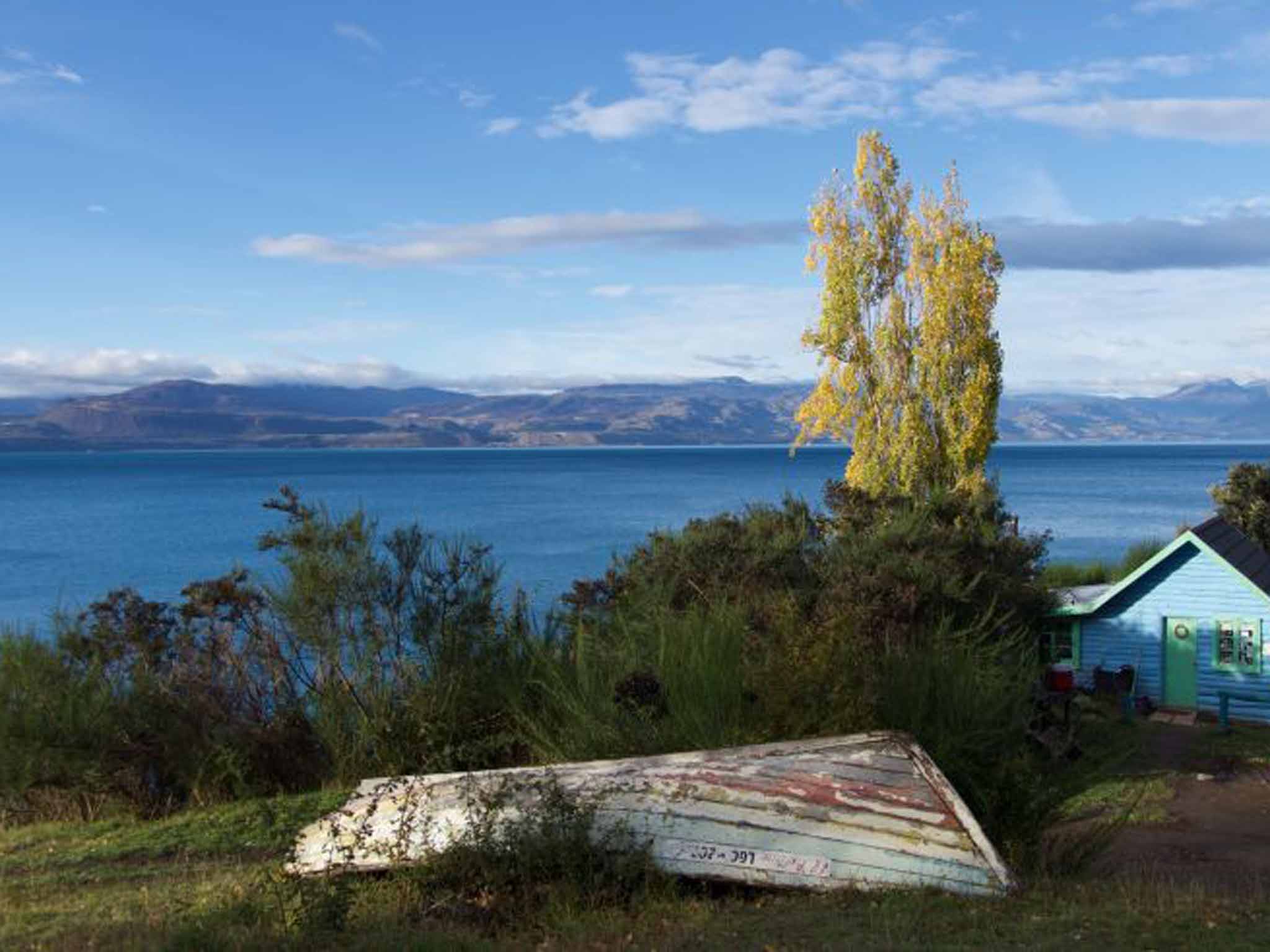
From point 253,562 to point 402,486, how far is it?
76.7 m

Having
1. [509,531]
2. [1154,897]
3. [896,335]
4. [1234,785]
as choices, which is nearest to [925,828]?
[1154,897]

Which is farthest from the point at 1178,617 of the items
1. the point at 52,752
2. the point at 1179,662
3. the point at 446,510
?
the point at 446,510

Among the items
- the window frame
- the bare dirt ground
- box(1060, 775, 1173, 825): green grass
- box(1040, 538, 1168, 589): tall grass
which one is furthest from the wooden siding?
box(1060, 775, 1173, 825): green grass

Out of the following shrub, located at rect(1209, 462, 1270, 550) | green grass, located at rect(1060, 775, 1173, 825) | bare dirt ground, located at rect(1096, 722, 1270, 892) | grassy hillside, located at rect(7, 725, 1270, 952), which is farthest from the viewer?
shrub, located at rect(1209, 462, 1270, 550)

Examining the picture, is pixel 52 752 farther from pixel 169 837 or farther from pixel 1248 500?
pixel 1248 500

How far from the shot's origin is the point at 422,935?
20.9 ft

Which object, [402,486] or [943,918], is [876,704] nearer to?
[943,918]

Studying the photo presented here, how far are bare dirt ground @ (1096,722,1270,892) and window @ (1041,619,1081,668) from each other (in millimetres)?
4193

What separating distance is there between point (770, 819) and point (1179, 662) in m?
20.3

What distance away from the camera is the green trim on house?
24.4 metres

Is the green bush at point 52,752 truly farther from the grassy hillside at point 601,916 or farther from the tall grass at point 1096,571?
the tall grass at point 1096,571

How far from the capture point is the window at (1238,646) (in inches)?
958

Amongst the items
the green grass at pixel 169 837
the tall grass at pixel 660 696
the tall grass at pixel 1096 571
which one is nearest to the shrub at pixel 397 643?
the green grass at pixel 169 837

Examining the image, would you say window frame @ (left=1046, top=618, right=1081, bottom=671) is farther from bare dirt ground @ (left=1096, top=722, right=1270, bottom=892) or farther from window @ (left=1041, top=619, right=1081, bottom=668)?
bare dirt ground @ (left=1096, top=722, right=1270, bottom=892)
